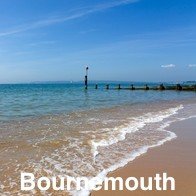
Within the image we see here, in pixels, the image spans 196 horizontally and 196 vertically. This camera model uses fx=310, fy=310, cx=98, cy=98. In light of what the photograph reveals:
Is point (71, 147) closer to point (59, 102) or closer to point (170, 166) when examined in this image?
point (170, 166)

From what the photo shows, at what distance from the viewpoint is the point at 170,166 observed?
24.0ft

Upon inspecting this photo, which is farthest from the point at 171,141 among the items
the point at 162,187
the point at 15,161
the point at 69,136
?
the point at 15,161

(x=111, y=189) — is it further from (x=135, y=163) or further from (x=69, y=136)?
(x=69, y=136)

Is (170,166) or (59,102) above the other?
(170,166)

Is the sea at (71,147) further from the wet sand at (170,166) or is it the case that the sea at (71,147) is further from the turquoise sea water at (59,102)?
the turquoise sea water at (59,102)

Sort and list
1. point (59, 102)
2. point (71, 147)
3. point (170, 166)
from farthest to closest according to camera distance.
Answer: point (59, 102) → point (71, 147) → point (170, 166)

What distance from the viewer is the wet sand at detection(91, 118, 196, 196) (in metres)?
5.71

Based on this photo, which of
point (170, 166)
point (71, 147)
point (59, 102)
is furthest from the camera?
point (59, 102)

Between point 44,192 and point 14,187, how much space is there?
648 mm

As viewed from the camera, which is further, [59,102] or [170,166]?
[59,102]

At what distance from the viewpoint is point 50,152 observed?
8844 millimetres

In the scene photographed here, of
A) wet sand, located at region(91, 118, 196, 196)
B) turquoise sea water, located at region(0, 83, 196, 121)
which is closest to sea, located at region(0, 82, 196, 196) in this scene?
wet sand, located at region(91, 118, 196, 196)

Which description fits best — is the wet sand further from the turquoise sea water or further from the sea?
the turquoise sea water

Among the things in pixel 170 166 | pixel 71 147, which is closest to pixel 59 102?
pixel 71 147
